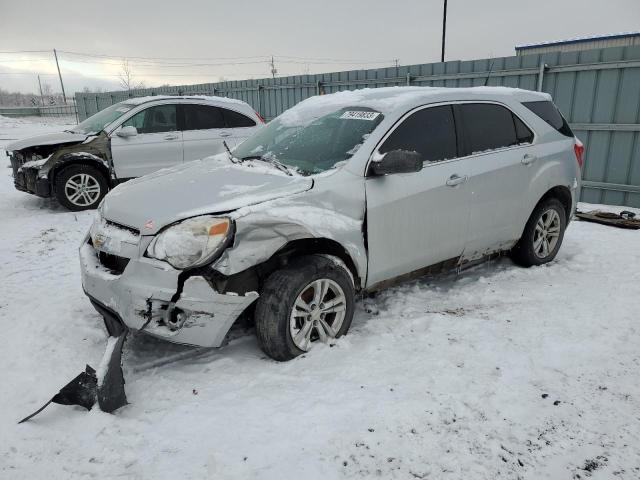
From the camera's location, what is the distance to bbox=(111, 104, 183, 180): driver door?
24.4 ft

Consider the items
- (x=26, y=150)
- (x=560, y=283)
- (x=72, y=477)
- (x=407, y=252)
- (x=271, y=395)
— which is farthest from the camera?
(x=26, y=150)

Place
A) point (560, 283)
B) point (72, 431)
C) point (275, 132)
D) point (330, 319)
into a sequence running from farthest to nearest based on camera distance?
point (560, 283), point (275, 132), point (330, 319), point (72, 431)

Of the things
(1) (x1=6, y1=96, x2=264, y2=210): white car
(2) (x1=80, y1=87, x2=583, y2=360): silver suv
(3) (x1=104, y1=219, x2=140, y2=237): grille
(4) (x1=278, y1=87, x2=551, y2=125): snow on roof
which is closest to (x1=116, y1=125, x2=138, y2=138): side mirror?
(1) (x1=6, y1=96, x2=264, y2=210): white car

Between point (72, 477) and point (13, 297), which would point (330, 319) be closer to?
point (72, 477)

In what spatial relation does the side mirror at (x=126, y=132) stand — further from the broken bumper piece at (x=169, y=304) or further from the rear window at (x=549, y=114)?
the rear window at (x=549, y=114)

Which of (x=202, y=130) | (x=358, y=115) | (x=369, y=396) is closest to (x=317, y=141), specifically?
(x=358, y=115)

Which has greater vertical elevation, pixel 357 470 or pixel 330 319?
pixel 330 319

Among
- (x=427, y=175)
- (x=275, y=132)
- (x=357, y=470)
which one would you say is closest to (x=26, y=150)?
(x=275, y=132)

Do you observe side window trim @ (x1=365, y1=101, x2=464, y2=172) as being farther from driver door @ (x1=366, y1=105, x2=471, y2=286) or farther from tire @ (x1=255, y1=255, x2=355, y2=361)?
tire @ (x1=255, y1=255, x2=355, y2=361)

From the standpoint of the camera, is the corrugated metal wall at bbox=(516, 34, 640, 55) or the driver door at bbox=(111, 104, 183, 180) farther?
the corrugated metal wall at bbox=(516, 34, 640, 55)

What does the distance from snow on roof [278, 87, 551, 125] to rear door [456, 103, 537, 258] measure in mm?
150

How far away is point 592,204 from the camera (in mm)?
8180

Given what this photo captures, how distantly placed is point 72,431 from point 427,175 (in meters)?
2.90

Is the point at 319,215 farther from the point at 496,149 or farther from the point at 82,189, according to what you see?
the point at 82,189
